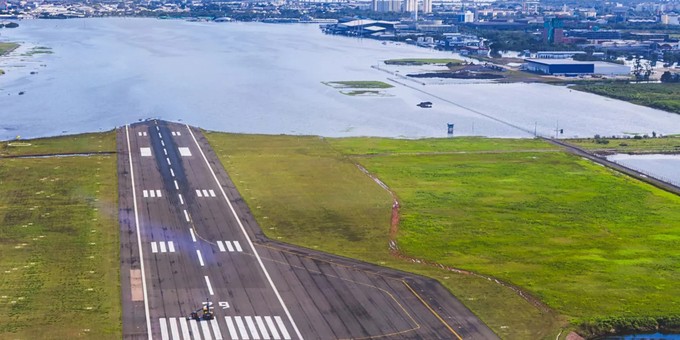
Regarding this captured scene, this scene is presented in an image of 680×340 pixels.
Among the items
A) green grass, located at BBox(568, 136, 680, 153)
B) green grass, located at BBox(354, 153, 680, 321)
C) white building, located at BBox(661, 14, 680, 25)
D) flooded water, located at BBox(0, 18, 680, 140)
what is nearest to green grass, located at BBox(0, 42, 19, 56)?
flooded water, located at BBox(0, 18, 680, 140)

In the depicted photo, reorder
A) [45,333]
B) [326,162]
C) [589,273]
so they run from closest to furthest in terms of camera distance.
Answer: [45,333]
[589,273]
[326,162]

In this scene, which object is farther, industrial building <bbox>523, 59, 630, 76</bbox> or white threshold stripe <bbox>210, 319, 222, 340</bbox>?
industrial building <bbox>523, 59, 630, 76</bbox>

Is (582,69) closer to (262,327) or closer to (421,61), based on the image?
(421,61)

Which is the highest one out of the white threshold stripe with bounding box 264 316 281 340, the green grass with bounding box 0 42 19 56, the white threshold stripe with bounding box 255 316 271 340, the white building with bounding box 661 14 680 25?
the white threshold stripe with bounding box 255 316 271 340

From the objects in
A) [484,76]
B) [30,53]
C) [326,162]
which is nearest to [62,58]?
[30,53]

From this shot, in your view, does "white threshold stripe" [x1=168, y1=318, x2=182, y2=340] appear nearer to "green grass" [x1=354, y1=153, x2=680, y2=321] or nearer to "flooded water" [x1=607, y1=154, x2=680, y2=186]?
"green grass" [x1=354, y1=153, x2=680, y2=321]

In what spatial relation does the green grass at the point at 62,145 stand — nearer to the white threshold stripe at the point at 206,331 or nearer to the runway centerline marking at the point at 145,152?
the runway centerline marking at the point at 145,152

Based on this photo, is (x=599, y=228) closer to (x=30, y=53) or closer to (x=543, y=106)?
(x=543, y=106)
